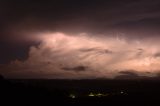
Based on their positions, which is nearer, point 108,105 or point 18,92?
point 18,92

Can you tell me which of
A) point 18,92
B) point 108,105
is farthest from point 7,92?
point 108,105

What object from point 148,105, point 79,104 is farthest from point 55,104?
point 148,105

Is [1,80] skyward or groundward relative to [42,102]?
skyward

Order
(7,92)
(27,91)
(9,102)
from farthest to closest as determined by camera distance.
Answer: (27,91) < (7,92) < (9,102)

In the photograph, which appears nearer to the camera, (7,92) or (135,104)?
(7,92)

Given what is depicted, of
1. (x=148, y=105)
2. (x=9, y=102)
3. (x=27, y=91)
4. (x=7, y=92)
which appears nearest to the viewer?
(x=9, y=102)

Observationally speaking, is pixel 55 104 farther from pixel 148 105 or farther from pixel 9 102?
pixel 148 105

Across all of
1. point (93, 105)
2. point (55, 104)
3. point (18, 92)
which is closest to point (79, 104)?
point (93, 105)

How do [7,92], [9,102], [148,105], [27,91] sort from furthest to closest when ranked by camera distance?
[148,105], [27,91], [7,92], [9,102]

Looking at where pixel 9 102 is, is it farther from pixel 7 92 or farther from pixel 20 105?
pixel 7 92
